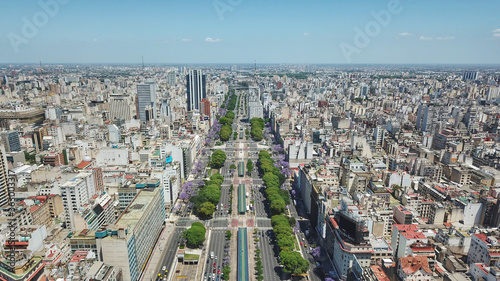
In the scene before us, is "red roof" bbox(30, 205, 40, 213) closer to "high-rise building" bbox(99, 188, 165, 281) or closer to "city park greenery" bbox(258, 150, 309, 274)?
"high-rise building" bbox(99, 188, 165, 281)

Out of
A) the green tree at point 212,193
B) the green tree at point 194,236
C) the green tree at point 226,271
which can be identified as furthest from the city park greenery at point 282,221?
the green tree at point 194,236

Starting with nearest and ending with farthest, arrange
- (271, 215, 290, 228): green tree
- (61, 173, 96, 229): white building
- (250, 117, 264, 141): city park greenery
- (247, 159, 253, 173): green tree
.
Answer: (61, 173, 96, 229): white building < (271, 215, 290, 228): green tree < (247, 159, 253, 173): green tree < (250, 117, 264, 141): city park greenery

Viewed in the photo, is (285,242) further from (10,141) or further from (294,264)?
(10,141)

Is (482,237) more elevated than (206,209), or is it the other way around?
(482,237)

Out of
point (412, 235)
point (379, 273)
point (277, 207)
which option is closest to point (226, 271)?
point (277, 207)

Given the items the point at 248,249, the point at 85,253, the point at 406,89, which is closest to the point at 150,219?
the point at 85,253

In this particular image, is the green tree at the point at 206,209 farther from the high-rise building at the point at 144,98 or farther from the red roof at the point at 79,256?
the high-rise building at the point at 144,98

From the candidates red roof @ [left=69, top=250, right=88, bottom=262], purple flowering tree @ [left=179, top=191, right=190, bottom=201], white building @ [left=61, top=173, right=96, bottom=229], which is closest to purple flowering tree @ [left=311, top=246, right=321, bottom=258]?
purple flowering tree @ [left=179, top=191, right=190, bottom=201]
